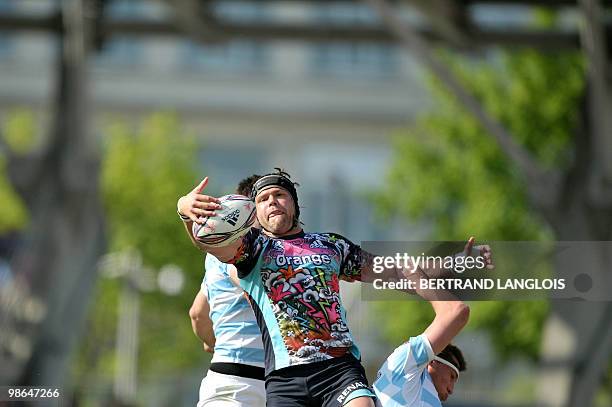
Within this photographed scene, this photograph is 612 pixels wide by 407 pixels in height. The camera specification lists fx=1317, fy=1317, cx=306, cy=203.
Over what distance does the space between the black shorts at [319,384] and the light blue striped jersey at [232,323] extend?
0.87 m

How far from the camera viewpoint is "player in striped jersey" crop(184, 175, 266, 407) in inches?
278

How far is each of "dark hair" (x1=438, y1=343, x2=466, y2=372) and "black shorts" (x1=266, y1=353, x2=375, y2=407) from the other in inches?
23.8

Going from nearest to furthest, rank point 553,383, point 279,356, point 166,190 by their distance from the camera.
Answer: point 279,356 → point 553,383 → point 166,190

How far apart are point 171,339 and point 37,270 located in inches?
547

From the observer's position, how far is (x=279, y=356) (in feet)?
20.5

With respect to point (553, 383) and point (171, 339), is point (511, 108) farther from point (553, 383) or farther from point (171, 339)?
point (553, 383)

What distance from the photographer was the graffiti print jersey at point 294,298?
6211 mm

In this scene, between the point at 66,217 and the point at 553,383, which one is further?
the point at 66,217

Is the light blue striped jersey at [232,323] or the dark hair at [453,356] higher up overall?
the light blue striped jersey at [232,323]

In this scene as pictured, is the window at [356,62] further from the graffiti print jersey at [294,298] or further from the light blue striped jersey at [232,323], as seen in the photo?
the graffiti print jersey at [294,298]

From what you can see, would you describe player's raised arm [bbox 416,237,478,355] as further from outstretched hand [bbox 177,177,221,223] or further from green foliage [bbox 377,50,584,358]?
green foliage [bbox 377,50,584,358]

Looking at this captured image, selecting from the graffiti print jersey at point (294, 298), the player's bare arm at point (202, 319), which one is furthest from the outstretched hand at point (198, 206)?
the player's bare arm at point (202, 319)

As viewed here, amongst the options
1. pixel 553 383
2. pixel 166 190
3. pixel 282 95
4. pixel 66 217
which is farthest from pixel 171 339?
pixel 282 95

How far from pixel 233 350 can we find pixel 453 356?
122 centimetres
